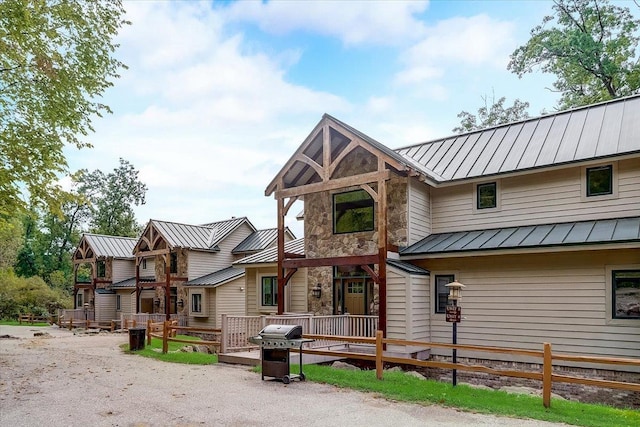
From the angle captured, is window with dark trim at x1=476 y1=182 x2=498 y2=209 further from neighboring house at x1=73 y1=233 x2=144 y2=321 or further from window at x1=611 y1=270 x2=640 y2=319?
neighboring house at x1=73 y1=233 x2=144 y2=321

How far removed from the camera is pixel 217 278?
26297 millimetres

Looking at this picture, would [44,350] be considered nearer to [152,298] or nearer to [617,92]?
[152,298]

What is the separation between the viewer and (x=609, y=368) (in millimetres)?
11320

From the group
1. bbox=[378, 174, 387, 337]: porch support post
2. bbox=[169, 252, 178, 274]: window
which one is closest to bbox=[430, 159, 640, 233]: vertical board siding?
bbox=[378, 174, 387, 337]: porch support post

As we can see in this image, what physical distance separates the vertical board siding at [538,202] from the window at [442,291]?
1.70m

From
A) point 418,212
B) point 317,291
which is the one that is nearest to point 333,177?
point 418,212

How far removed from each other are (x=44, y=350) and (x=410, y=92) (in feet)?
59.7

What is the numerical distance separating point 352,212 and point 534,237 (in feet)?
18.9

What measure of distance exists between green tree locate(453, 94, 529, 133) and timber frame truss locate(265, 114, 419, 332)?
1566cm

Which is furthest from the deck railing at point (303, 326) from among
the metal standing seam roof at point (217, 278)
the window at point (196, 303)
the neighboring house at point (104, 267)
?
the neighboring house at point (104, 267)

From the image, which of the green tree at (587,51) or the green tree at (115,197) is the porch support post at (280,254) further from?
the green tree at (115,197)

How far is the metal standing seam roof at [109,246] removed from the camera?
3453 centimetres

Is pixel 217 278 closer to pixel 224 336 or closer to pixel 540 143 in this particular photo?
pixel 224 336

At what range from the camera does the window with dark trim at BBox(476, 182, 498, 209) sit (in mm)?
14453
